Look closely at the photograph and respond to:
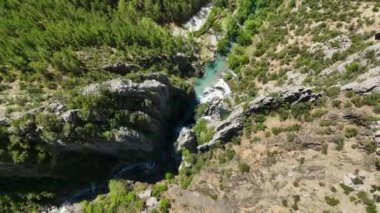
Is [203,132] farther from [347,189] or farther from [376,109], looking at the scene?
[376,109]

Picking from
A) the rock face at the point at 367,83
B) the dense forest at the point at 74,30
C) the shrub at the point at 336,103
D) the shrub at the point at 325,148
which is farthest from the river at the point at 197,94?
the rock face at the point at 367,83

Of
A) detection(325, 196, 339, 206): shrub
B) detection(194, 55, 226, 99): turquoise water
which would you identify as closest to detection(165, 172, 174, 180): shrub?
detection(194, 55, 226, 99): turquoise water

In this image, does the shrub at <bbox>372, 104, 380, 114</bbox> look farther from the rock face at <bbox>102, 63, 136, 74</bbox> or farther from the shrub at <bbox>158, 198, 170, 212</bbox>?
the rock face at <bbox>102, 63, 136, 74</bbox>

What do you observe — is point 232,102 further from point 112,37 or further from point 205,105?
point 112,37

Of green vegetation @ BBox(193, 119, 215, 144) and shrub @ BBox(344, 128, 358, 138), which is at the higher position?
green vegetation @ BBox(193, 119, 215, 144)

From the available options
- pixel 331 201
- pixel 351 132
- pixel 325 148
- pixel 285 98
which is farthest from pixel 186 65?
pixel 331 201

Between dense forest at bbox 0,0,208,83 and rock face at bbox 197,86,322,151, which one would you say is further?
dense forest at bbox 0,0,208,83

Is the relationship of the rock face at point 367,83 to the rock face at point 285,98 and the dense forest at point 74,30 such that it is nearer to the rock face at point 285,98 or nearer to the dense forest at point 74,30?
the rock face at point 285,98
